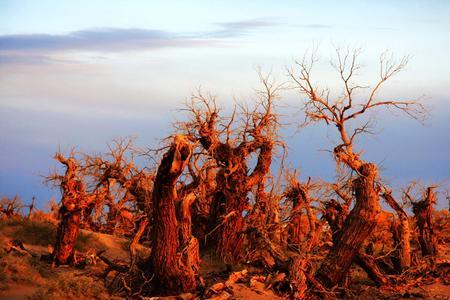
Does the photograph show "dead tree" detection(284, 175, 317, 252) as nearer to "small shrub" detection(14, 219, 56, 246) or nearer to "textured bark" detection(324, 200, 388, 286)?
"textured bark" detection(324, 200, 388, 286)

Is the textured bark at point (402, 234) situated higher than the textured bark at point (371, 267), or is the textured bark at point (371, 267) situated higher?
the textured bark at point (402, 234)

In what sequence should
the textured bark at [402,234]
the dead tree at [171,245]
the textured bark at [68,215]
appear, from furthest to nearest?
the textured bark at [402,234], the textured bark at [68,215], the dead tree at [171,245]

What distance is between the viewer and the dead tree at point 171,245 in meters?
13.2

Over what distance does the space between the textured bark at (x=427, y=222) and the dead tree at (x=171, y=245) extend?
9533 millimetres

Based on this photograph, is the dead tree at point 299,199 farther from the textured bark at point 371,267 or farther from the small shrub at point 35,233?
the small shrub at point 35,233

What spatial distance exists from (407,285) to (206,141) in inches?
280

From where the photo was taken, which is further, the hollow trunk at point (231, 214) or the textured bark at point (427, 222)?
the textured bark at point (427, 222)

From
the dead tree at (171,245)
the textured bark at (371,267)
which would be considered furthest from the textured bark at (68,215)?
the textured bark at (371,267)

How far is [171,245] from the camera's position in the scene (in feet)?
43.7

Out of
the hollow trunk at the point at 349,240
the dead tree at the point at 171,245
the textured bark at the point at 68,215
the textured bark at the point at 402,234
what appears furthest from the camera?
the textured bark at the point at 402,234

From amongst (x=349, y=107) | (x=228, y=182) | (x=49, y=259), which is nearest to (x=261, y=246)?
(x=228, y=182)

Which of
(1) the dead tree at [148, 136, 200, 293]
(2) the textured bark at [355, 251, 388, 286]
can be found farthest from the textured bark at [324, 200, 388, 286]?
(1) the dead tree at [148, 136, 200, 293]

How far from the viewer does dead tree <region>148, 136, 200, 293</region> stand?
518 inches

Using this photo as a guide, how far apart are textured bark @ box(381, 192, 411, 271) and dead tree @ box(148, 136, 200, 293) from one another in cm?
752
